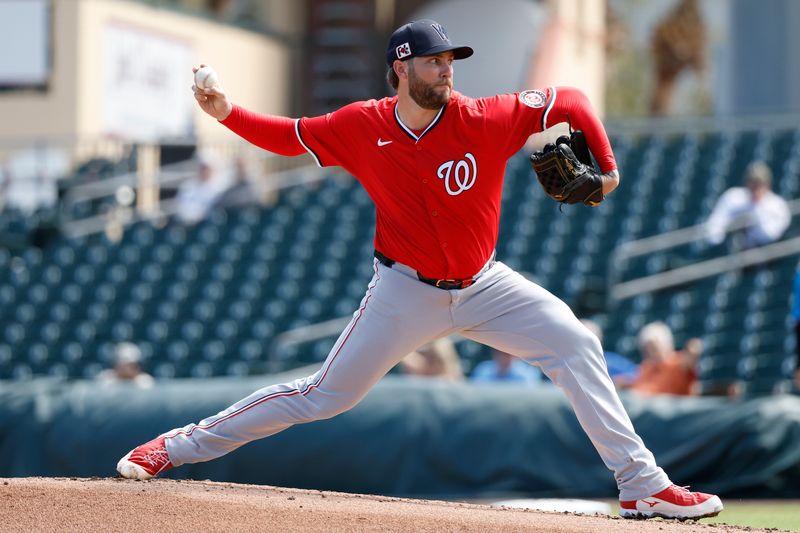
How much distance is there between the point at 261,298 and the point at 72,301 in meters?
2.22

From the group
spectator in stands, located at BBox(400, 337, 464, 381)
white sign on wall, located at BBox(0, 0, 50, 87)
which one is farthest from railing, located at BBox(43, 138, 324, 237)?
spectator in stands, located at BBox(400, 337, 464, 381)

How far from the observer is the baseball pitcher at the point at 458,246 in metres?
4.85

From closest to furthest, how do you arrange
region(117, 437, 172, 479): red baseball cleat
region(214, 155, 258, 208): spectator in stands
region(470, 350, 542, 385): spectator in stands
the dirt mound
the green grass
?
the dirt mound < region(117, 437, 172, 479): red baseball cleat < the green grass < region(470, 350, 542, 385): spectator in stands < region(214, 155, 258, 208): spectator in stands

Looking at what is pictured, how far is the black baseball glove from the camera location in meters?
4.83

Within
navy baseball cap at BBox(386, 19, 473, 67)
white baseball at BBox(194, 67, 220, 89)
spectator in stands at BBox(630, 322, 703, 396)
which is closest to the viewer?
navy baseball cap at BBox(386, 19, 473, 67)

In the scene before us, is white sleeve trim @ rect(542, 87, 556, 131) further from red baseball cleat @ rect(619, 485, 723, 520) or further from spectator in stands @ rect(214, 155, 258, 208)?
spectator in stands @ rect(214, 155, 258, 208)

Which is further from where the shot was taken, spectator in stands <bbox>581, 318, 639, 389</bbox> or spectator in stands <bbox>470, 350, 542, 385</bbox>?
spectator in stands <bbox>581, 318, 639, 389</bbox>

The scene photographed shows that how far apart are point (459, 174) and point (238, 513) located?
1460 millimetres

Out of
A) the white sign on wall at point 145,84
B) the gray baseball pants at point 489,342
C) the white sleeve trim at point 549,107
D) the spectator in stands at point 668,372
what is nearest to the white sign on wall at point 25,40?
the white sign on wall at point 145,84

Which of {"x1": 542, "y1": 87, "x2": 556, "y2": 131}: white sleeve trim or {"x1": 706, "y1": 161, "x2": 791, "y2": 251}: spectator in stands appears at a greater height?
{"x1": 542, "y1": 87, "x2": 556, "y2": 131}: white sleeve trim

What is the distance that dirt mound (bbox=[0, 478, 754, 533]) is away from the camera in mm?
4469

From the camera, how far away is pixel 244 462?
28.0 feet

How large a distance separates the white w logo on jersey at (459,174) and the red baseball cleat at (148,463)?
154 centimetres

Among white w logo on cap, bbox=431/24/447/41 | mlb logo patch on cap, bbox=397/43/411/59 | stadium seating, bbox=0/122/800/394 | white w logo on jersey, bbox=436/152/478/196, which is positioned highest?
white w logo on cap, bbox=431/24/447/41
